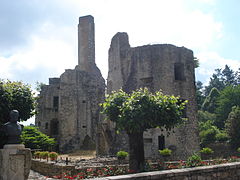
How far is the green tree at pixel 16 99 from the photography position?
12.1m

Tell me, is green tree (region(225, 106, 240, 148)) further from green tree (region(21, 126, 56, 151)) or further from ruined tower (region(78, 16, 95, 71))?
ruined tower (region(78, 16, 95, 71))

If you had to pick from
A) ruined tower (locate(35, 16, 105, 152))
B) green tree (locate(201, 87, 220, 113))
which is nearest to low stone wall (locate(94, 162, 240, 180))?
ruined tower (locate(35, 16, 105, 152))

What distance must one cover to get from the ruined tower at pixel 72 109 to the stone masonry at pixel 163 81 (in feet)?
34.7

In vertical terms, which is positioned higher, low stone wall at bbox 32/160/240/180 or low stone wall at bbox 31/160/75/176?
low stone wall at bbox 32/160/240/180

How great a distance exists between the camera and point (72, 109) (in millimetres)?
31516

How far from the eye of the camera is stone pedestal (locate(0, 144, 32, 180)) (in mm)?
7512

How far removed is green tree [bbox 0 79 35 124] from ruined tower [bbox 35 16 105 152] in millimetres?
17488

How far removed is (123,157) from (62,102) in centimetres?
1710

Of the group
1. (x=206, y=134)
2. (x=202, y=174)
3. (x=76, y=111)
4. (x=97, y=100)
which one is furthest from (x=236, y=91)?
(x=202, y=174)

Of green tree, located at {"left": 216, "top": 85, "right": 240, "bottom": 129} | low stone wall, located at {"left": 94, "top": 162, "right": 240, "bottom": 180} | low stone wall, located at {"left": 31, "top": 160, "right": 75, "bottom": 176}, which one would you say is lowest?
low stone wall, located at {"left": 31, "top": 160, "right": 75, "bottom": 176}

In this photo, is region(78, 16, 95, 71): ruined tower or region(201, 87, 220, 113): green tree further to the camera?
region(201, 87, 220, 113): green tree

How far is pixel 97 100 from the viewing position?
3406cm

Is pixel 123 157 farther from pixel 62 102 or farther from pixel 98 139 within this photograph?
pixel 62 102

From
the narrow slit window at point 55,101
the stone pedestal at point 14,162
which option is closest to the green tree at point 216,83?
the narrow slit window at point 55,101
